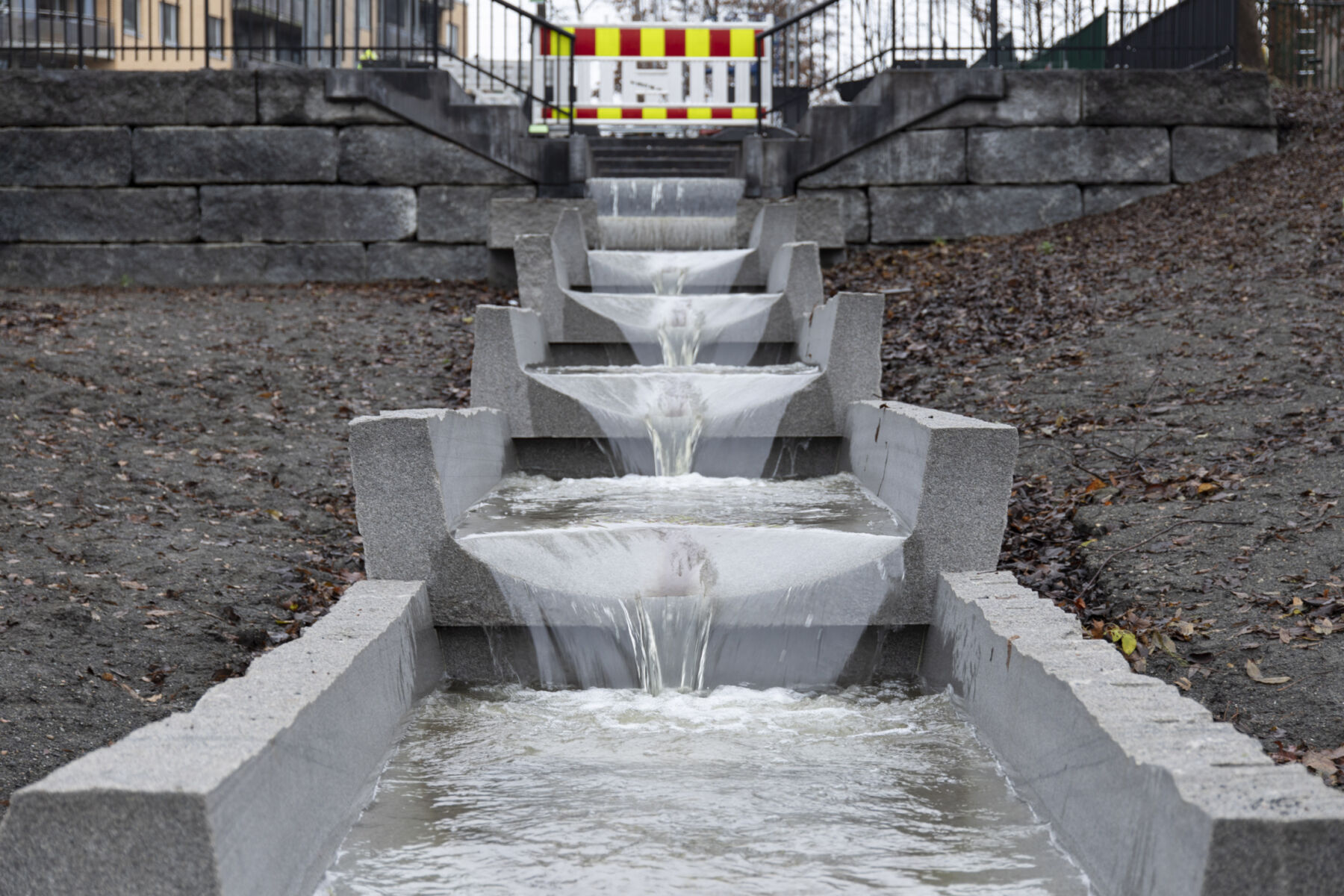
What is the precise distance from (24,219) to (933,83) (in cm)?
884

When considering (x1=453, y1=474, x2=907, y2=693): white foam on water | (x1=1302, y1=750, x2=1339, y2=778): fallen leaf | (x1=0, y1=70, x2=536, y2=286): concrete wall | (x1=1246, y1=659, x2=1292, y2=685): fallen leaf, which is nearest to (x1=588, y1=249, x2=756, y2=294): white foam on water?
(x1=0, y1=70, x2=536, y2=286): concrete wall

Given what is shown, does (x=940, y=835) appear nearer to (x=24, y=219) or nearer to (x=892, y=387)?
(x=892, y=387)

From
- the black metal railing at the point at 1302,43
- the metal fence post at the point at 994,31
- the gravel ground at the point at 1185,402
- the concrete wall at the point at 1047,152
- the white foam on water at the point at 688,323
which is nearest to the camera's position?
the gravel ground at the point at 1185,402

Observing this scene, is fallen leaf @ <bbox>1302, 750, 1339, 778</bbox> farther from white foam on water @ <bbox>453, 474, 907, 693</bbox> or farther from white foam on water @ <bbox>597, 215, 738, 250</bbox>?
white foam on water @ <bbox>597, 215, 738, 250</bbox>

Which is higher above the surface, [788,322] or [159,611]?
[788,322]

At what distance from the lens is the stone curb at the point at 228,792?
202cm

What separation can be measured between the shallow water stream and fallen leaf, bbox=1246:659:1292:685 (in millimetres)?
1033

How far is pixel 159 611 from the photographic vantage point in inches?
182

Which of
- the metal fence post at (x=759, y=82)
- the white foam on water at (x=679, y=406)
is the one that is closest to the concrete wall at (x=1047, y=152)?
the metal fence post at (x=759, y=82)

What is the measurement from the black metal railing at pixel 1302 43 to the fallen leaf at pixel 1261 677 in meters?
13.3

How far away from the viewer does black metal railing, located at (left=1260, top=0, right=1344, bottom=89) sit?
14672 mm

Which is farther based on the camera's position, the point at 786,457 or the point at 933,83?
the point at 933,83

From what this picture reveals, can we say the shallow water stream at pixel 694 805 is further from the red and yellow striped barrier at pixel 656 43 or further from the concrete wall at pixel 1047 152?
the red and yellow striped barrier at pixel 656 43

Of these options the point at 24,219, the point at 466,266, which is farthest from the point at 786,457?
the point at 24,219
